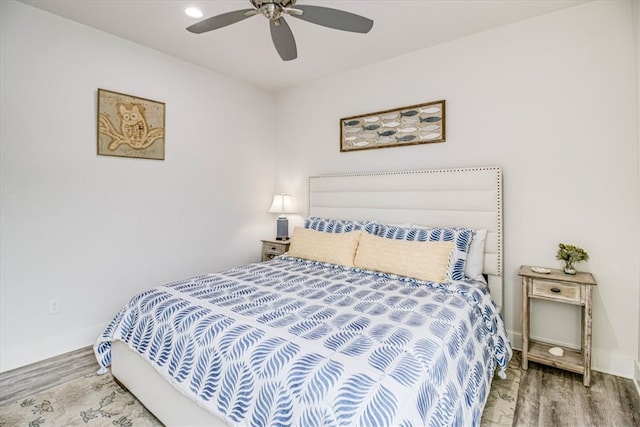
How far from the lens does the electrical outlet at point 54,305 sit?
2.56m

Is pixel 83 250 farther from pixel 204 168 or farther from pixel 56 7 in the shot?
pixel 56 7

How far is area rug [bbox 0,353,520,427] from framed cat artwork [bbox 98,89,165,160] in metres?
1.84

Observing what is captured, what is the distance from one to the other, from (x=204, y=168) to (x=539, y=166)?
10.6 ft

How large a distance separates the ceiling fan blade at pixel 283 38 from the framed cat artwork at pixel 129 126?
1567 mm

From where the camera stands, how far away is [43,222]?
251cm

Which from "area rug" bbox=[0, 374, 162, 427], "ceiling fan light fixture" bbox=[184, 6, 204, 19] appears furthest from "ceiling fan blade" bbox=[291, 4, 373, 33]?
"area rug" bbox=[0, 374, 162, 427]

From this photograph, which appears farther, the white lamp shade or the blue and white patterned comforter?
the white lamp shade

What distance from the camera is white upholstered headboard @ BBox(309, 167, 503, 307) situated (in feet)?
8.64

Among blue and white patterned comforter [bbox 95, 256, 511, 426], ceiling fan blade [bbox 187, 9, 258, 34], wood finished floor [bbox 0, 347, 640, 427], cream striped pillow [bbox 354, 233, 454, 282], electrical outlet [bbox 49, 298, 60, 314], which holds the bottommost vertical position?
wood finished floor [bbox 0, 347, 640, 427]

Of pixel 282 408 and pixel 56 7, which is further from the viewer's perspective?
pixel 56 7

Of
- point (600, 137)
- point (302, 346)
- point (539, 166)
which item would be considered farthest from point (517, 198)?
point (302, 346)

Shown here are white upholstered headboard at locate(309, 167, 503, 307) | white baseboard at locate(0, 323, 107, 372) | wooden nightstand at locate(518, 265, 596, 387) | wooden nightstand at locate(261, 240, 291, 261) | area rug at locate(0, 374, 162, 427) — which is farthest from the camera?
wooden nightstand at locate(261, 240, 291, 261)

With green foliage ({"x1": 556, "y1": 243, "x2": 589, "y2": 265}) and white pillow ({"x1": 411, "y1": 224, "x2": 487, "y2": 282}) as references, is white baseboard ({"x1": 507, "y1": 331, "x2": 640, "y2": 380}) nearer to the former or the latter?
green foliage ({"x1": 556, "y1": 243, "x2": 589, "y2": 265})

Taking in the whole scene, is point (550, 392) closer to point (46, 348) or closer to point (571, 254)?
point (571, 254)
